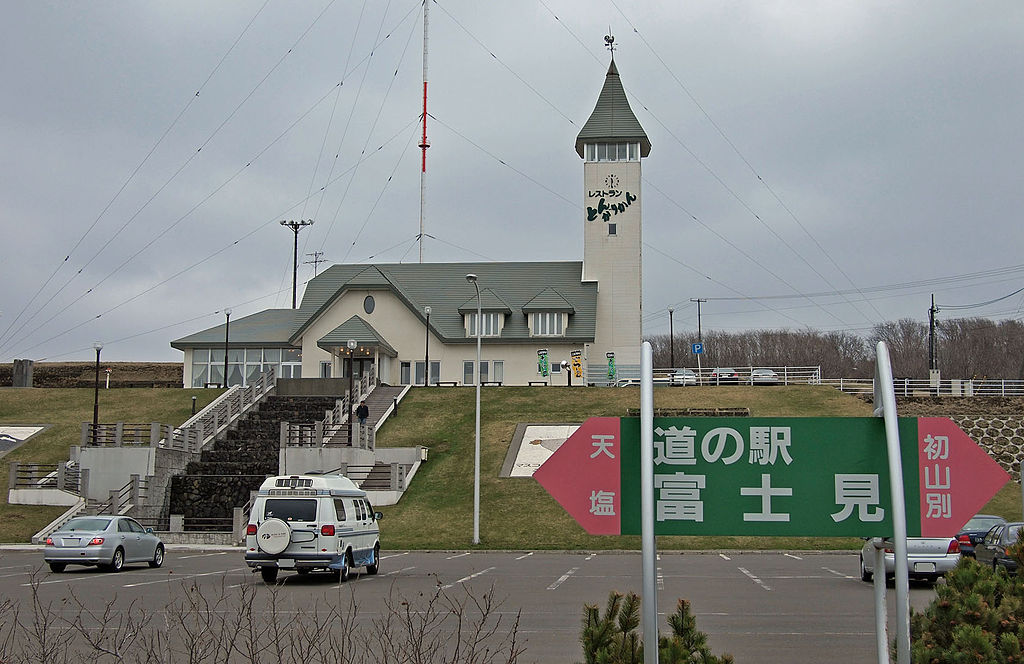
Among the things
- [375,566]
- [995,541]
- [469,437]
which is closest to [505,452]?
[469,437]

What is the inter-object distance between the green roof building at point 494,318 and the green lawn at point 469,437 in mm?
6604

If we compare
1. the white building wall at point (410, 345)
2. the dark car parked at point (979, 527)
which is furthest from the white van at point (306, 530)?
the white building wall at point (410, 345)

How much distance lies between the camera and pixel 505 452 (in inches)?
1679

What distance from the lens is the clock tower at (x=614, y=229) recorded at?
65625 mm

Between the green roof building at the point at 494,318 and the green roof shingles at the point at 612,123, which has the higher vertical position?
the green roof shingles at the point at 612,123

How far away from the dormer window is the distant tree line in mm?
43595

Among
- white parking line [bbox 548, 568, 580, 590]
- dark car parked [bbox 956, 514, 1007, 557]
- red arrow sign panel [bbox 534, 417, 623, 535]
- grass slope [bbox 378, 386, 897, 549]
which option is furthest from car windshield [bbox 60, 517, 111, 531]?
red arrow sign panel [bbox 534, 417, 623, 535]

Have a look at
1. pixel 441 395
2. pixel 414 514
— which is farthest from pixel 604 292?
pixel 414 514

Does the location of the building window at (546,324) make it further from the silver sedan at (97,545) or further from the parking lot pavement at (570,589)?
the silver sedan at (97,545)

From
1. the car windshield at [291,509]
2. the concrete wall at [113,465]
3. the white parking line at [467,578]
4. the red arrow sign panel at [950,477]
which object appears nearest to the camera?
the red arrow sign panel at [950,477]

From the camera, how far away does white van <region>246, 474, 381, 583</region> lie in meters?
19.9

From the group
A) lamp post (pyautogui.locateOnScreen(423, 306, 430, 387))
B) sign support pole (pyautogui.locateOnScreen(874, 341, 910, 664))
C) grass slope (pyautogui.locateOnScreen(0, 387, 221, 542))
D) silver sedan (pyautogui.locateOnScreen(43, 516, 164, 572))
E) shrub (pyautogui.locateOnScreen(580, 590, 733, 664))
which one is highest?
lamp post (pyautogui.locateOnScreen(423, 306, 430, 387))

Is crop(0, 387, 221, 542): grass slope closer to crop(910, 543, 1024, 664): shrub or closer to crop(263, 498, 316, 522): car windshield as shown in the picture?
crop(263, 498, 316, 522): car windshield

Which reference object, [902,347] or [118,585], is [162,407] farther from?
[902,347]
